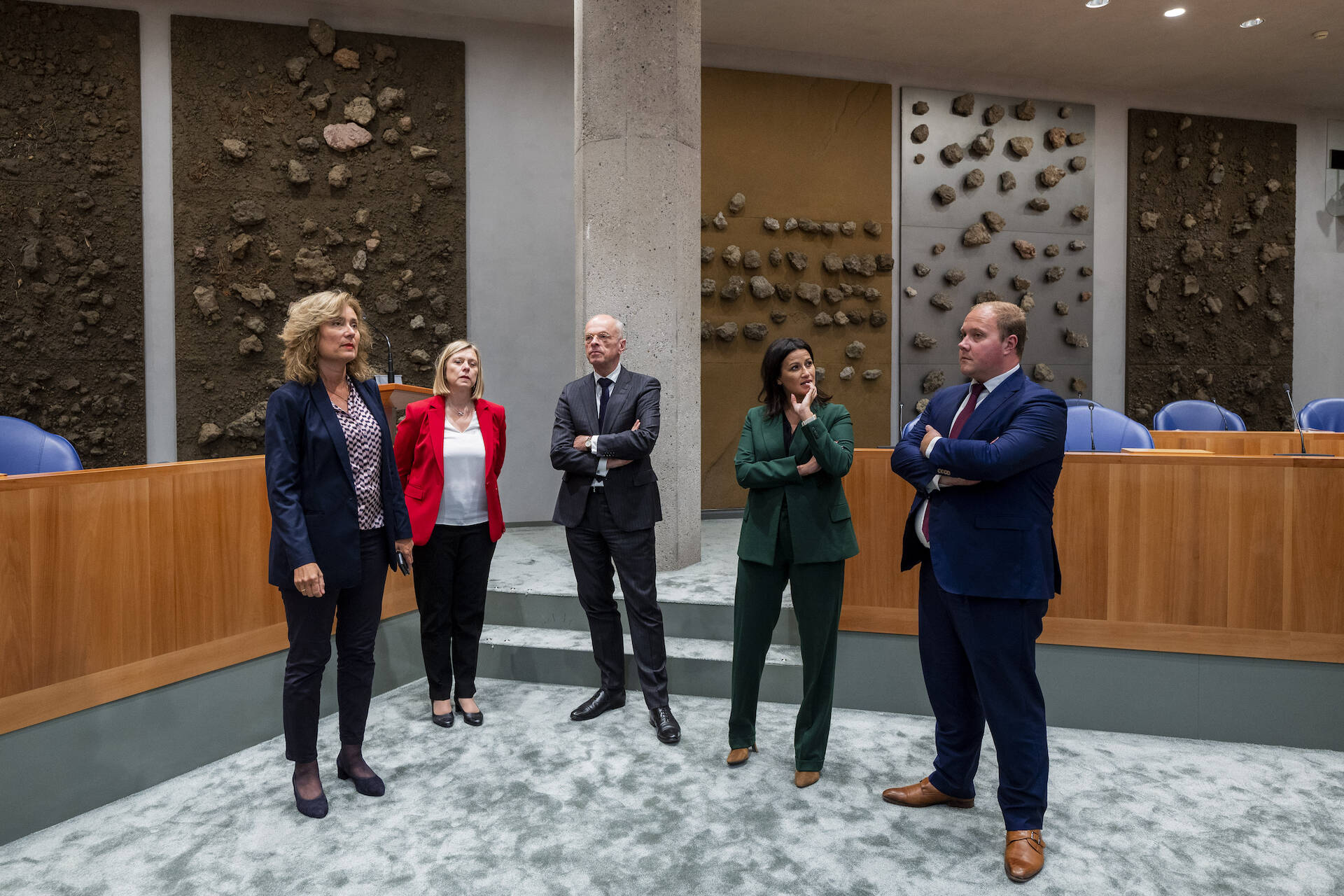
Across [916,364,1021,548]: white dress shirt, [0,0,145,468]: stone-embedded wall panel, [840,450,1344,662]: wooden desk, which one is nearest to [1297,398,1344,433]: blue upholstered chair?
[840,450,1344,662]: wooden desk

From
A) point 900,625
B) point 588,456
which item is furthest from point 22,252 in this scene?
point 900,625

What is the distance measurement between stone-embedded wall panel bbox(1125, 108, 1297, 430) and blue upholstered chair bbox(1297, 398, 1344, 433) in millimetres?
1426

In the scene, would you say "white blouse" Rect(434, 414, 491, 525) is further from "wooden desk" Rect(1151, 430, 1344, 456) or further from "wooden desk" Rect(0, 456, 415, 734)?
"wooden desk" Rect(1151, 430, 1344, 456)

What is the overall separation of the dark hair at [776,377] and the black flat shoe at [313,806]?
1.86m

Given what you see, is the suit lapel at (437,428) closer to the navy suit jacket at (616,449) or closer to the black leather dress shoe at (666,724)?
the navy suit jacket at (616,449)

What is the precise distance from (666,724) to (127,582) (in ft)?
6.28

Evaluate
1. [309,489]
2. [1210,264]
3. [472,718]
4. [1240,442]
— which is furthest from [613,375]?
[1210,264]

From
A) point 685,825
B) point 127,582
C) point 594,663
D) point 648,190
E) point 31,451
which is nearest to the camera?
point 685,825

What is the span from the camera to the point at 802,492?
97.3 inches

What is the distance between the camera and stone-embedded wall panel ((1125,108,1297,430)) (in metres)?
7.13

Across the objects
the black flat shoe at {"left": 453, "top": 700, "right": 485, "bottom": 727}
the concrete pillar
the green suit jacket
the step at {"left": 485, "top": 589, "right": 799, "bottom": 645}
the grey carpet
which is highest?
the concrete pillar

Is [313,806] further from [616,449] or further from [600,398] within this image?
[600,398]

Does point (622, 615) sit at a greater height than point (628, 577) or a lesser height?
lesser

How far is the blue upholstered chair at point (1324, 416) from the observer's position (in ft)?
18.4
